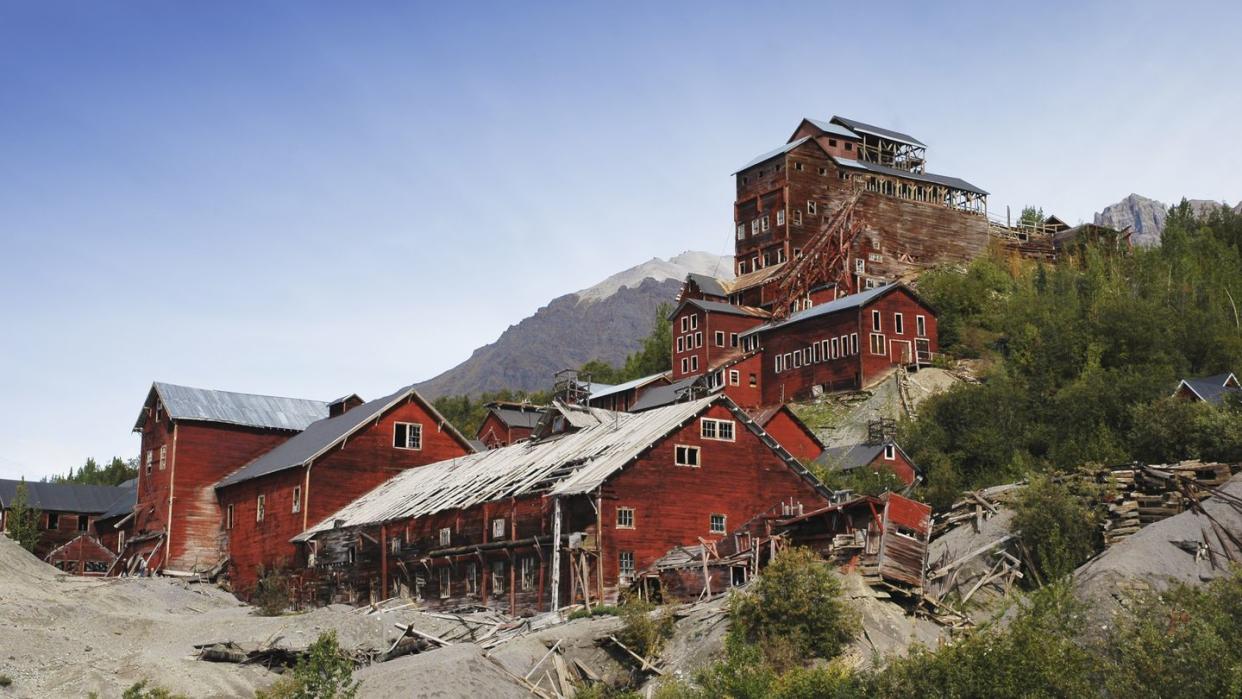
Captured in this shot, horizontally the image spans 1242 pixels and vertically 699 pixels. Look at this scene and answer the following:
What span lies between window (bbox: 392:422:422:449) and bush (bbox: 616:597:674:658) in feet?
98.6

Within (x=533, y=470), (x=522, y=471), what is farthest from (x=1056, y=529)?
(x=522, y=471)

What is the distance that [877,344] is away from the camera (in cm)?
7688

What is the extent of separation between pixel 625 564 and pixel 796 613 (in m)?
11.6

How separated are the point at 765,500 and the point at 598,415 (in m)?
10.9

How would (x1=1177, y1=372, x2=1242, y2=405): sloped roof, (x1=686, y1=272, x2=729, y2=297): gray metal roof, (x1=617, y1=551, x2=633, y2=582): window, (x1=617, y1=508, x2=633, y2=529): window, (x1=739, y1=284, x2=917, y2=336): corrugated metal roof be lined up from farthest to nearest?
(x1=686, y1=272, x2=729, y2=297): gray metal roof → (x1=739, y1=284, x2=917, y2=336): corrugated metal roof → (x1=1177, y1=372, x2=1242, y2=405): sloped roof → (x1=617, y1=508, x2=633, y2=529): window → (x1=617, y1=551, x2=633, y2=582): window

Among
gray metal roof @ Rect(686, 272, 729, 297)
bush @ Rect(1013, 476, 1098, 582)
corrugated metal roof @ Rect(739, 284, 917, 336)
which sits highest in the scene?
gray metal roof @ Rect(686, 272, 729, 297)

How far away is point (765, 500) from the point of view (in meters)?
50.6

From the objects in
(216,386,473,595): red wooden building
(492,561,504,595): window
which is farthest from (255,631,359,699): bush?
(216,386,473,595): red wooden building

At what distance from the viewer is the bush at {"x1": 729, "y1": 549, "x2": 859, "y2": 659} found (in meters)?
35.8

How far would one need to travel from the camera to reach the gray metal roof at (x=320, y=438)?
6494 cm

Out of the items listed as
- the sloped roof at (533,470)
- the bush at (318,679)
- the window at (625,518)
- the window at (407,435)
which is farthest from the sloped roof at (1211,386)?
the bush at (318,679)

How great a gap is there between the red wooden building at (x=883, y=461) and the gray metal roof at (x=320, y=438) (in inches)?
808

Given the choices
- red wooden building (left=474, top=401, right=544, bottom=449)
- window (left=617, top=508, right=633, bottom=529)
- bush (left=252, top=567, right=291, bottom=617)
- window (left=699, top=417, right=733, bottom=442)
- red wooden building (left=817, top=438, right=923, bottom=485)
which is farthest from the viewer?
red wooden building (left=474, top=401, right=544, bottom=449)

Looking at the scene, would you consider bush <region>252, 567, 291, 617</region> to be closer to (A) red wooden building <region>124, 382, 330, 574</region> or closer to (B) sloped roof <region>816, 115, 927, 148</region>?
(A) red wooden building <region>124, 382, 330, 574</region>
